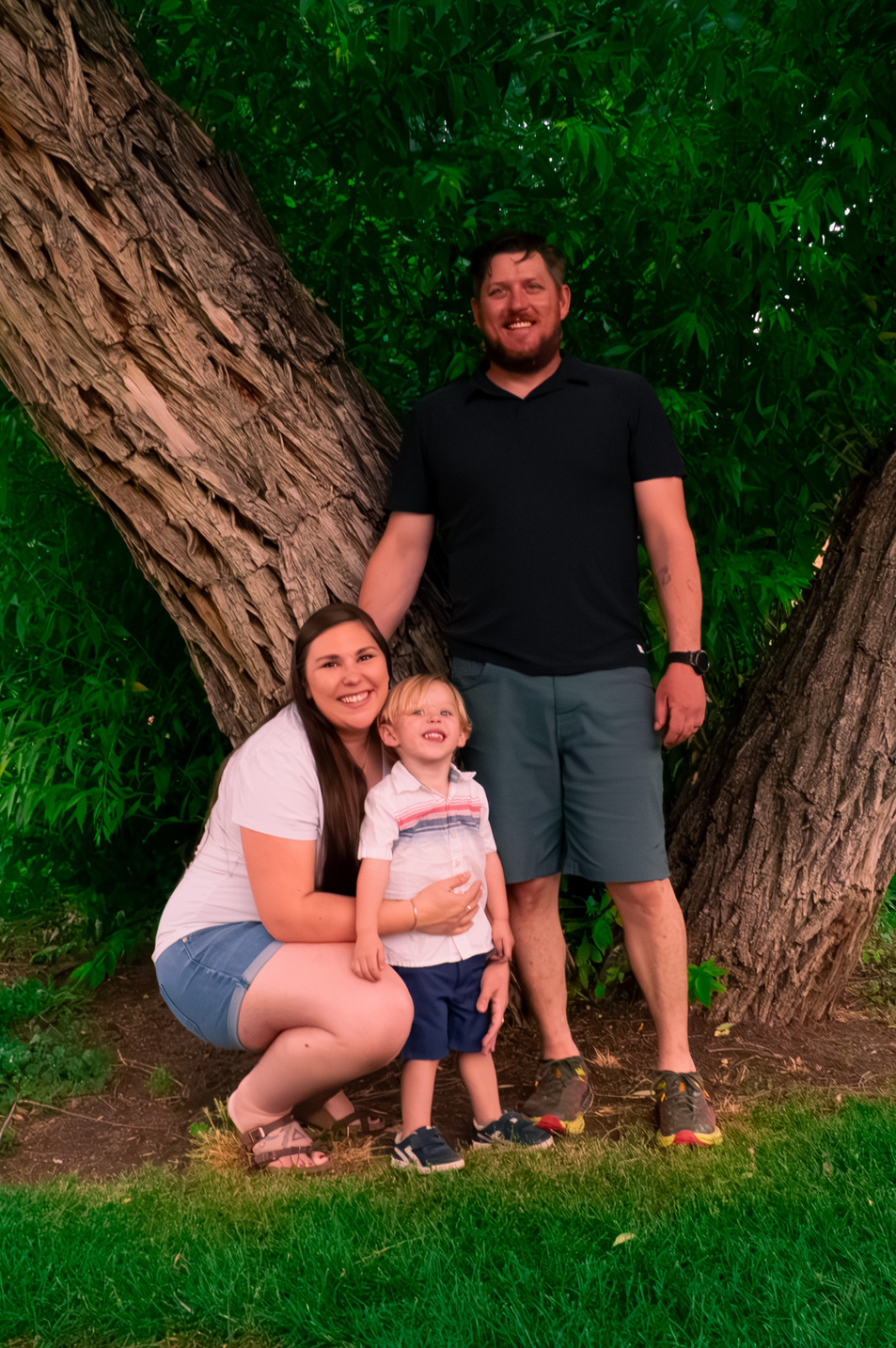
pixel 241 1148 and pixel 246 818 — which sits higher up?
pixel 246 818

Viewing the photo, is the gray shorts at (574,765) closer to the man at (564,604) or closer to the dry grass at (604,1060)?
the man at (564,604)

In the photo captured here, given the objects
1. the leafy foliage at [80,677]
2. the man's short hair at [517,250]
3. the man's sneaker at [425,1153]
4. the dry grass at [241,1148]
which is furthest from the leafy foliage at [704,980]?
the man's short hair at [517,250]

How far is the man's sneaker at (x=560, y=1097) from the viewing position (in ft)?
9.91

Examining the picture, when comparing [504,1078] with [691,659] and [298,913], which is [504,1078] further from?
[691,659]

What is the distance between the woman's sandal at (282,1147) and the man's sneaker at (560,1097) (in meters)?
0.57

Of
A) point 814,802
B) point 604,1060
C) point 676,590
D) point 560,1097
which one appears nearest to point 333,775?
point 676,590

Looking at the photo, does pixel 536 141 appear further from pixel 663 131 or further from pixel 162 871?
pixel 162 871

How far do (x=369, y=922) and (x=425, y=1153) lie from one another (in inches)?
23.8

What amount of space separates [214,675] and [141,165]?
137 cm

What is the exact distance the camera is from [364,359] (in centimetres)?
351

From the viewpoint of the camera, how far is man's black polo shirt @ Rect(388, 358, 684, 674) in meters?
2.95

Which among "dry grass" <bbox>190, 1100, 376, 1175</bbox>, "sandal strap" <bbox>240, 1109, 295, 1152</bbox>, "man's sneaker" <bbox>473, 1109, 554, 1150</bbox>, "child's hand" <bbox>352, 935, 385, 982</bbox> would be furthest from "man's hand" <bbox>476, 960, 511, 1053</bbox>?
"sandal strap" <bbox>240, 1109, 295, 1152</bbox>

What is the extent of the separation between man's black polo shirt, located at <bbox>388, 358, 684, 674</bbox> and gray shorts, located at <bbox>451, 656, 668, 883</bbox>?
0.07 m

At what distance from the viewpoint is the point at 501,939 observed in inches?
114
